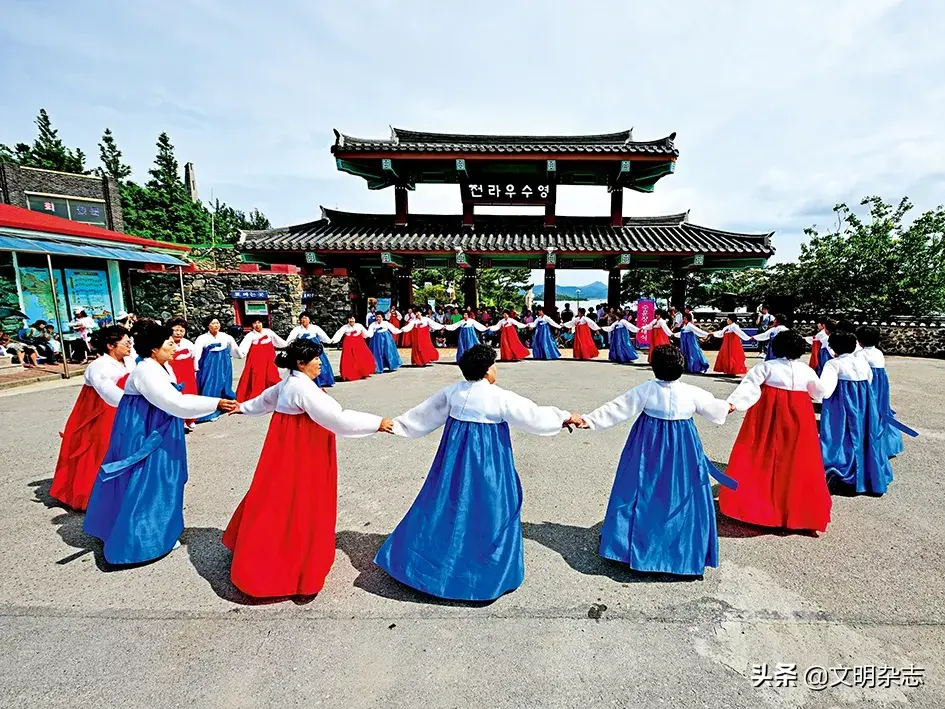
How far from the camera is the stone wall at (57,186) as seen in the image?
2217 cm

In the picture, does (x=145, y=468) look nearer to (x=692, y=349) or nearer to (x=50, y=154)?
(x=692, y=349)

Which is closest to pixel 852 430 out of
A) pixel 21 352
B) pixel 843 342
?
pixel 843 342

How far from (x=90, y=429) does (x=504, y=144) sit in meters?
15.7

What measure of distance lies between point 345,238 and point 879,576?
1503 cm

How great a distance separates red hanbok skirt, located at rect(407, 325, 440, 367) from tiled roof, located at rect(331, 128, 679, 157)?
6.63m

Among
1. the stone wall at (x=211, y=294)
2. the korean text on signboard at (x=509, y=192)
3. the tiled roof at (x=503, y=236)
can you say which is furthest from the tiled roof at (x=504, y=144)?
the stone wall at (x=211, y=294)

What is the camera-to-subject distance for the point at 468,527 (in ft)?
9.42

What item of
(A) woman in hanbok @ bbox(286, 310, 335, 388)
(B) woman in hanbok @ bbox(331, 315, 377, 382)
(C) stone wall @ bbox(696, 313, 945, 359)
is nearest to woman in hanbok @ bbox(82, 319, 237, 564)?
(A) woman in hanbok @ bbox(286, 310, 335, 388)

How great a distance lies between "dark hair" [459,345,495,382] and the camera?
9.37ft

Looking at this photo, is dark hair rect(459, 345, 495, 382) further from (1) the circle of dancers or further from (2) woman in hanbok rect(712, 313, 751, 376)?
(2) woman in hanbok rect(712, 313, 751, 376)

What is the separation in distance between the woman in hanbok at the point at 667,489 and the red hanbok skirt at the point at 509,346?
993 cm

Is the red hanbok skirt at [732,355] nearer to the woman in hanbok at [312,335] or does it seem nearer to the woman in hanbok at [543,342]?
the woman in hanbok at [543,342]

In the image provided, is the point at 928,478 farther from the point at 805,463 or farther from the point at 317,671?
the point at 317,671

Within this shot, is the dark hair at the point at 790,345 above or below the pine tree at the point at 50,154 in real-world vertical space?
below
